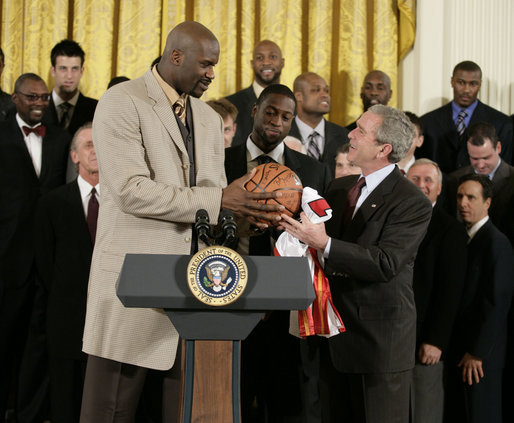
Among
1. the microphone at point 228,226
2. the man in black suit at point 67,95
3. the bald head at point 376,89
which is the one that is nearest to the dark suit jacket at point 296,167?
the microphone at point 228,226

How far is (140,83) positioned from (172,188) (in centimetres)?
47

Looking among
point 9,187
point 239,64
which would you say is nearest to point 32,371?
point 9,187

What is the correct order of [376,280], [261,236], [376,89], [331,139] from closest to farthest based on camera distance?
[376,280] → [261,236] → [331,139] → [376,89]

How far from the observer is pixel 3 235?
14.6 ft

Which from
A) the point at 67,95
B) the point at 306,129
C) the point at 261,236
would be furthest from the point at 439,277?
the point at 67,95

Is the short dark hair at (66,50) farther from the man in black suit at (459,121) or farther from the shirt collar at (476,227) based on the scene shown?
the shirt collar at (476,227)

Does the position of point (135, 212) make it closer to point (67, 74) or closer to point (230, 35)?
point (67, 74)

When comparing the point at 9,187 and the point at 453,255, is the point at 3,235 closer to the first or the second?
the point at 9,187

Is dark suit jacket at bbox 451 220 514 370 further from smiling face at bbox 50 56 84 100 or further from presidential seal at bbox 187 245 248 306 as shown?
smiling face at bbox 50 56 84 100

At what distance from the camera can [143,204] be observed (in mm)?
2557

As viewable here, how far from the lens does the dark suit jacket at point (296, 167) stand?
3.88 metres

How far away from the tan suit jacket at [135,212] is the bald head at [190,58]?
9 cm

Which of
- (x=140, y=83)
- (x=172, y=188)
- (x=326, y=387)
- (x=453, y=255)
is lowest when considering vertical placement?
(x=326, y=387)

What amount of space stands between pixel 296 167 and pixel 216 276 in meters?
1.86
